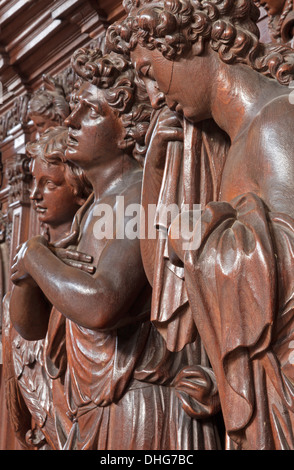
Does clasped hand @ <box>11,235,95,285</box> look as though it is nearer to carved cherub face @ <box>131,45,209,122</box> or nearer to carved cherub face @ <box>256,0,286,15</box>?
carved cherub face @ <box>131,45,209,122</box>

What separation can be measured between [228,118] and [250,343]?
49 centimetres

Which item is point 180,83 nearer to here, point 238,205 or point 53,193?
point 238,205

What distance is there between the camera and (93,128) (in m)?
2.07

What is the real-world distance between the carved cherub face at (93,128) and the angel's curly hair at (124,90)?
0.02 metres

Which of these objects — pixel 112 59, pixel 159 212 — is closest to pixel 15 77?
pixel 112 59

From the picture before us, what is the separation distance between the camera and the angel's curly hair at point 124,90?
2.06 meters

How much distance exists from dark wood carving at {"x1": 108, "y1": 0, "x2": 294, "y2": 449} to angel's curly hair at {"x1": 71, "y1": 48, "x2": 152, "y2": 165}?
322 mm

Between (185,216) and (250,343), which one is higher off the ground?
(185,216)

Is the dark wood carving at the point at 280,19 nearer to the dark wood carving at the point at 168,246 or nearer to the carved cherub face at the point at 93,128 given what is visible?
the dark wood carving at the point at 168,246

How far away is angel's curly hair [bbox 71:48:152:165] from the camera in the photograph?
6.77 feet

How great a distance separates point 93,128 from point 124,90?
0.13m

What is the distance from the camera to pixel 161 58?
1.65 meters

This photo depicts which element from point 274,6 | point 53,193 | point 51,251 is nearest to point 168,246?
point 51,251
